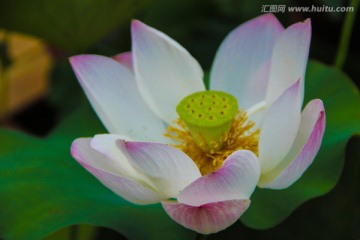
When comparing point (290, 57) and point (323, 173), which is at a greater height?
point (290, 57)

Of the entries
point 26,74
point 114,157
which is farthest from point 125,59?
point 26,74

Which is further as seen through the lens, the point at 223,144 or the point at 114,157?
the point at 223,144

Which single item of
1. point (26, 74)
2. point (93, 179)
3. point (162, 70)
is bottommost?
point (26, 74)

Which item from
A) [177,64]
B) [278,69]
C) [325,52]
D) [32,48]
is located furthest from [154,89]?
[32,48]

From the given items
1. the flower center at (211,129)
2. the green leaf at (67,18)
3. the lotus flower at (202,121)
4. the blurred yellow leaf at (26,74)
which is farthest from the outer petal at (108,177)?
the blurred yellow leaf at (26,74)

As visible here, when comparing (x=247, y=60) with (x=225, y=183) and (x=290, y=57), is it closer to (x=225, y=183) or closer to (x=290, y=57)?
(x=290, y=57)

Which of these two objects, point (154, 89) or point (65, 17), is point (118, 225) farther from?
point (65, 17)

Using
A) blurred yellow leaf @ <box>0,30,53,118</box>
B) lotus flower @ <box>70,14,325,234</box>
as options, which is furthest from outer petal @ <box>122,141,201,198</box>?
blurred yellow leaf @ <box>0,30,53,118</box>
